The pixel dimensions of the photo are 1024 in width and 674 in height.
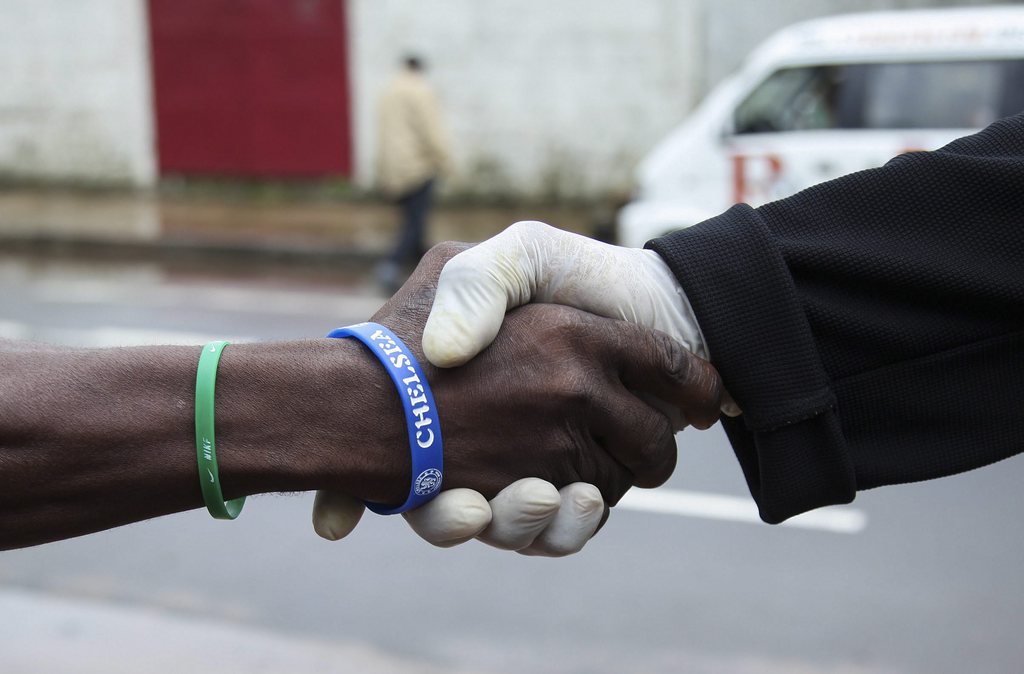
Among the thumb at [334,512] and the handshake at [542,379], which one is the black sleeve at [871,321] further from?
the thumb at [334,512]

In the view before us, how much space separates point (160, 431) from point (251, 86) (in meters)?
13.9

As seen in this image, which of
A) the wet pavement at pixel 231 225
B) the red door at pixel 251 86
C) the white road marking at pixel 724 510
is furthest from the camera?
the red door at pixel 251 86

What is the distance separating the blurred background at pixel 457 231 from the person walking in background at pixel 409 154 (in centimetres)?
29

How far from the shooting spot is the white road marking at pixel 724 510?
5.04 meters

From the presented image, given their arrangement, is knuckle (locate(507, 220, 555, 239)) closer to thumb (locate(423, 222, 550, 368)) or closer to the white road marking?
thumb (locate(423, 222, 550, 368))

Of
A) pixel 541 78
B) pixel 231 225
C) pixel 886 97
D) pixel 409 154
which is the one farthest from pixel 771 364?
pixel 541 78

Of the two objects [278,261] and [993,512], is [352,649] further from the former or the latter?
[278,261]

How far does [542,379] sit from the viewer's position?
1.88m

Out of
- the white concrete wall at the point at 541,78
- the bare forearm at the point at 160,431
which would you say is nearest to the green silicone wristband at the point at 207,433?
the bare forearm at the point at 160,431

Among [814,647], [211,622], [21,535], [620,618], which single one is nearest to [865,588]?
[814,647]

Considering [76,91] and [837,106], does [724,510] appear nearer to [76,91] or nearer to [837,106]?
[837,106]

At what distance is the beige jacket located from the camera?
10.6m

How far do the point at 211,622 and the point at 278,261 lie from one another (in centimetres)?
802

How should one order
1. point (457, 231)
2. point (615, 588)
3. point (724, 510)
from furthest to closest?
point (457, 231), point (724, 510), point (615, 588)
